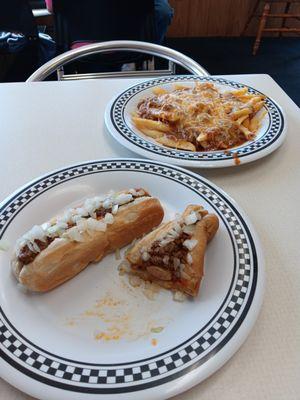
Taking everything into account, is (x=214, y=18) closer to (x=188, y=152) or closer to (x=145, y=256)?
(x=188, y=152)

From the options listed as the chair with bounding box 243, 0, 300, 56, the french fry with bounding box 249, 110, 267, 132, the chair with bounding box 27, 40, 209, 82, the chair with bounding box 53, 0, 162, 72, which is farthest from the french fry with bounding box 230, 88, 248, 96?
the chair with bounding box 243, 0, 300, 56

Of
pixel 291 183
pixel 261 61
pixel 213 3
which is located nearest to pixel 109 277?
pixel 291 183

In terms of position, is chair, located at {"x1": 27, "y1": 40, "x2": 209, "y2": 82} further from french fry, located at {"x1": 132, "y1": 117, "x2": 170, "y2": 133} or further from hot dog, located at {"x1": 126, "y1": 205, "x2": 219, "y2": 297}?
hot dog, located at {"x1": 126, "y1": 205, "x2": 219, "y2": 297}

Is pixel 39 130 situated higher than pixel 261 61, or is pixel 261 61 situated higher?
pixel 39 130

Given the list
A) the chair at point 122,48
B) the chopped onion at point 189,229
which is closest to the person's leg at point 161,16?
the chair at point 122,48

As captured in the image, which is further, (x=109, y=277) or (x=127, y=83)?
(x=127, y=83)

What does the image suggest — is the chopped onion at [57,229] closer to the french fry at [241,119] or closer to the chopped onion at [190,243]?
the chopped onion at [190,243]

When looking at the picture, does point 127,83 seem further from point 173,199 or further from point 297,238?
point 297,238
